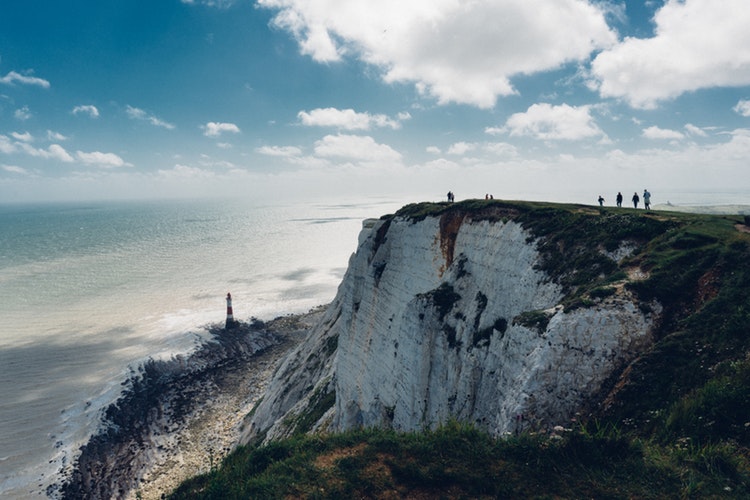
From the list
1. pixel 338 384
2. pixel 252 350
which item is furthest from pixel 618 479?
pixel 252 350

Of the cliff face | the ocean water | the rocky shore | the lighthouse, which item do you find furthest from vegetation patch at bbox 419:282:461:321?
the lighthouse

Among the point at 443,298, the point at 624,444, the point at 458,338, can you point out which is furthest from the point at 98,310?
the point at 624,444

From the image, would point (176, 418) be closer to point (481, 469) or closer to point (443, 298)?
point (443, 298)

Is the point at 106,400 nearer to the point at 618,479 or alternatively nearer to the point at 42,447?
the point at 42,447

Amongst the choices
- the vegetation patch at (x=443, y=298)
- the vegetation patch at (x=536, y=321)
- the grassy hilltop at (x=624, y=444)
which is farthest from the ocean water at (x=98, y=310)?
the vegetation patch at (x=536, y=321)

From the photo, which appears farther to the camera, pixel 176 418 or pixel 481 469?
pixel 176 418
